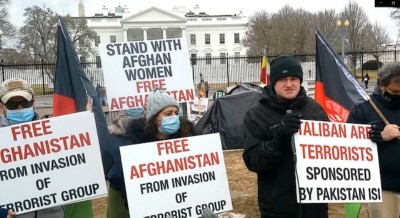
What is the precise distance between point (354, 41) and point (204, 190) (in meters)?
49.6

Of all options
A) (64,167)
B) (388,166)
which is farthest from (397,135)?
(64,167)

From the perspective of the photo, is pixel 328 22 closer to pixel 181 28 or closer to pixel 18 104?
pixel 181 28

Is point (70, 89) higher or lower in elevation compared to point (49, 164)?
higher

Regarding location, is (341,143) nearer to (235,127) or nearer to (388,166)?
(388,166)

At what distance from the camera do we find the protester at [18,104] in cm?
321

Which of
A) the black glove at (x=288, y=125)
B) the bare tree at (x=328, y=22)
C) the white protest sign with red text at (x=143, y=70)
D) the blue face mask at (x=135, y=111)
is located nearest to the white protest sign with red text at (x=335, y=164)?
the black glove at (x=288, y=125)

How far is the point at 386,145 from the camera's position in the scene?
11.9 ft

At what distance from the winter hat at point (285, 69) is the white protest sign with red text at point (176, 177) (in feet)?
2.16

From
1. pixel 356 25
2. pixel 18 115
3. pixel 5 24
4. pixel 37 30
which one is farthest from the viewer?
pixel 356 25

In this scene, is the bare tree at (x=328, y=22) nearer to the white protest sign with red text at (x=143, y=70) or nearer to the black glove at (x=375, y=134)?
the white protest sign with red text at (x=143, y=70)

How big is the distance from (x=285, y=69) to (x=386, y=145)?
1.19 metres

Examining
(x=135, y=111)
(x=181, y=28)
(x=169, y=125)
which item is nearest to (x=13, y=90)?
(x=169, y=125)

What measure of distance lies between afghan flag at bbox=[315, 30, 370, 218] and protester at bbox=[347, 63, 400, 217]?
0.16 meters

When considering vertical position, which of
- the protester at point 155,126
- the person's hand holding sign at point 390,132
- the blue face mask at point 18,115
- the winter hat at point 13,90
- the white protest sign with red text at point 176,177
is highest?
the winter hat at point 13,90
